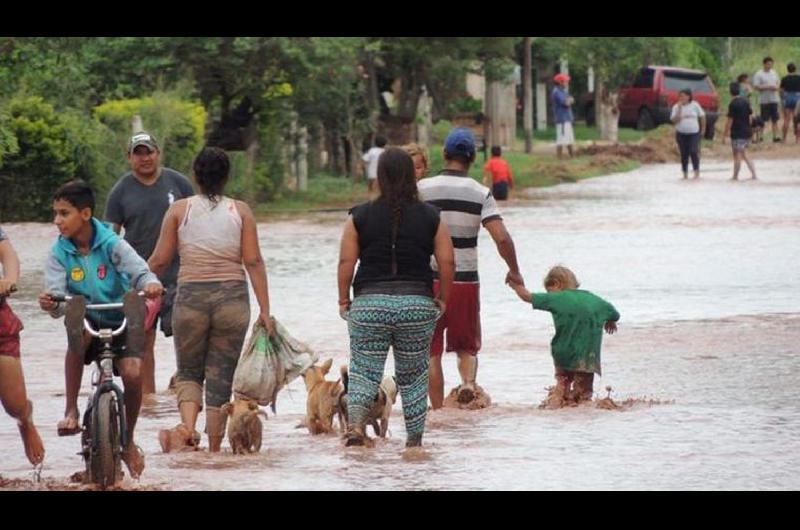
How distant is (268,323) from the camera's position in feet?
33.3

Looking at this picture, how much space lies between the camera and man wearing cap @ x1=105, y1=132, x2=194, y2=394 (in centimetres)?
1223

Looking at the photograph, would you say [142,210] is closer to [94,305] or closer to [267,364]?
[267,364]

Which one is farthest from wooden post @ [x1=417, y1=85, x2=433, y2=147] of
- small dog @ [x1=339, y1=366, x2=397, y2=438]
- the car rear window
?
small dog @ [x1=339, y1=366, x2=397, y2=438]

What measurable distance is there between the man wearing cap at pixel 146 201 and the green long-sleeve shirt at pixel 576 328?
2.39 metres

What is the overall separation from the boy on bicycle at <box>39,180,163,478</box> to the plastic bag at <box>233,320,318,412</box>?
996mm

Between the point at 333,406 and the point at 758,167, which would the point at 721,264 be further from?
the point at 758,167

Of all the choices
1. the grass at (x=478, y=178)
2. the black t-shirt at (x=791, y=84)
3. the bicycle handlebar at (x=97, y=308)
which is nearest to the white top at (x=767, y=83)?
Answer: the black t-shirt at (x=791, y=84)

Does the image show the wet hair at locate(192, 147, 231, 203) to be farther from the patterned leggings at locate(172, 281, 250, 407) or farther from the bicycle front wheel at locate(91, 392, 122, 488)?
the bicycle front wheel at locate(91, 392, 122, 488)

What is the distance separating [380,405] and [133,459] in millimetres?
1872

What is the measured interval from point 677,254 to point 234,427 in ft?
40.3

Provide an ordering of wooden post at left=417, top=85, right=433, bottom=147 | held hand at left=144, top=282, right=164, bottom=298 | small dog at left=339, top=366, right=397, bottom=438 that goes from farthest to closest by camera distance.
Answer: wooden post at left=417, top=85, right=433, bottom=147 < small dog at left=339, top=366, right=397, bottom=438 < held hand at left=144, top=282, right=164, bottom=298

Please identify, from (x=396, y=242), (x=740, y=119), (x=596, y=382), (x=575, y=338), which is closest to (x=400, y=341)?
(x=396, y=242)

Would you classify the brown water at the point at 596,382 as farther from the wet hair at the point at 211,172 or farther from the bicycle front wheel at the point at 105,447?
the wet hair at the point at 211,172
